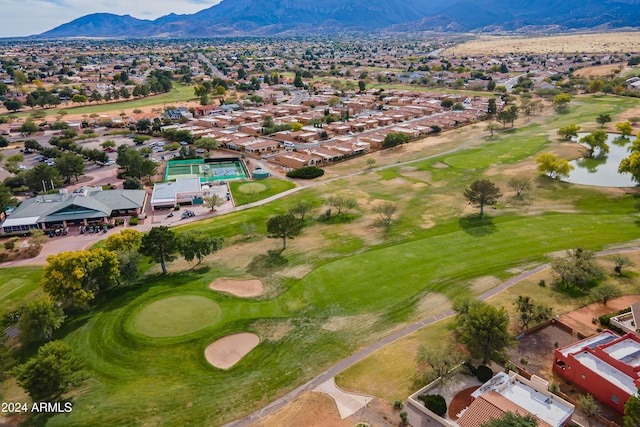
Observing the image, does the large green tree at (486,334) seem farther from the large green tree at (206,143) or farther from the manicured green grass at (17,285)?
the large green tree at (206,143)

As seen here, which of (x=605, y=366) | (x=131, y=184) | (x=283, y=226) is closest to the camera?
(x=605, y=366)

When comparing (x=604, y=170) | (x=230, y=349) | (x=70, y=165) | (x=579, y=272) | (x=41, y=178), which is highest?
(x=70, y=165)

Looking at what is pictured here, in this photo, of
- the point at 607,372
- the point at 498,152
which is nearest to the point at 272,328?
the point at 607,372

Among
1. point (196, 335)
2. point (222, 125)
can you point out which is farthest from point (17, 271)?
point (222, 125)

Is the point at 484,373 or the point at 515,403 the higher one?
the point at 515,403

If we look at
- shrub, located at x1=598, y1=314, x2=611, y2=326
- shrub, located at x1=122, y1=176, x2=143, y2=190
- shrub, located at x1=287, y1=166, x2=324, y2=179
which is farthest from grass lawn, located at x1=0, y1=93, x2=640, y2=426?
shrub, located at x1=122, y1=176, x2=143, y2=190

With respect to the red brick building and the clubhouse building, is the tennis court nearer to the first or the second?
the clubhouse building

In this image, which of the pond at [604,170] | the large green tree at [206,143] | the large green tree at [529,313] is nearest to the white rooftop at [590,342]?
the large green tree at [529,313]

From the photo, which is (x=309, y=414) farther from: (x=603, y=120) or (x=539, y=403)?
(x=603, y=120)

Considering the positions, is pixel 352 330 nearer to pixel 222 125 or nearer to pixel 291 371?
pixel 291 371

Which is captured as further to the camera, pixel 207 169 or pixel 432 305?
pixel 207 169
